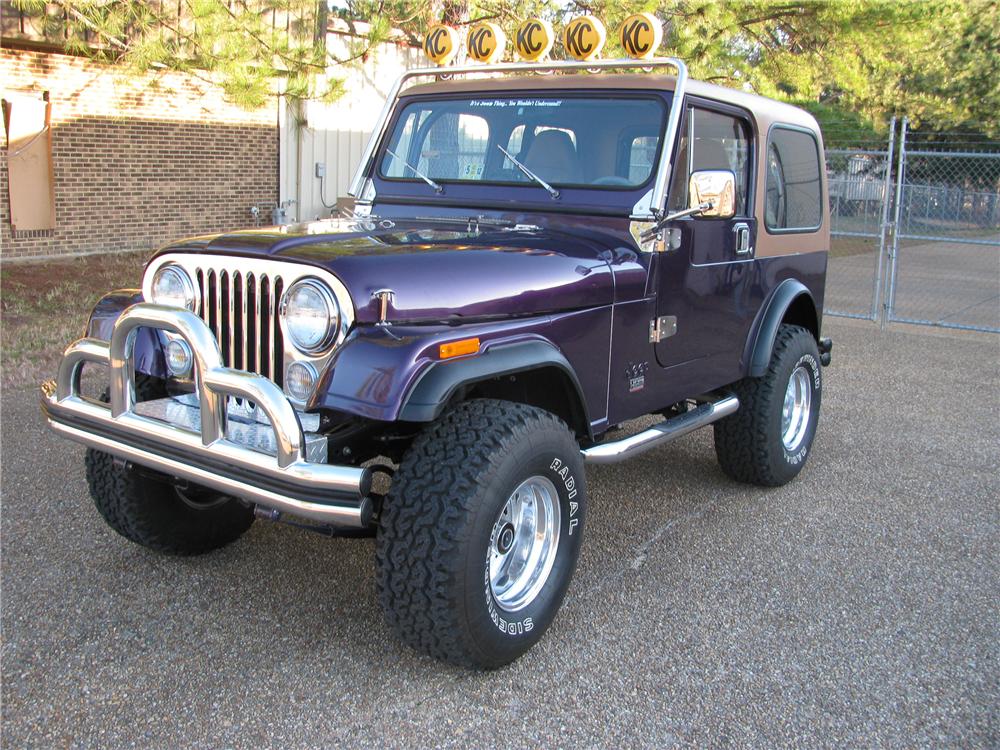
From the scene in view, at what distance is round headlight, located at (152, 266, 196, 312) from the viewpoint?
321 centimetres

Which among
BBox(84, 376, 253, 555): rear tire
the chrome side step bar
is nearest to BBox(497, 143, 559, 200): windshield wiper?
the chrome side step bar

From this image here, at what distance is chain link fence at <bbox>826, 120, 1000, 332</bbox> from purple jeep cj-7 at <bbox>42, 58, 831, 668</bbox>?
625 centimetres

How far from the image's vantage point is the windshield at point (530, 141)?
3932 mm

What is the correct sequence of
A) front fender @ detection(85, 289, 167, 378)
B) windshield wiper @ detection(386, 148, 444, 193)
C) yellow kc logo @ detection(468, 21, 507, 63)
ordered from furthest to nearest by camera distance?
yellow kc logo @ detection(468, 21, 507, 63) → windshield wiper @ detection(386, 148, 444, 193) → front fender @ detection(85, 289, 167, 378)

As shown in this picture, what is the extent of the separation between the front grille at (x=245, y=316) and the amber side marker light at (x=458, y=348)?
56 centimetres

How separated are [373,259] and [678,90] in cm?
168

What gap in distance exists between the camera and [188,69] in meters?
8.62

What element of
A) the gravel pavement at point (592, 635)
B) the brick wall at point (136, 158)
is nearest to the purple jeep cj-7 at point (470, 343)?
the gravel pavement at point (592, 635)

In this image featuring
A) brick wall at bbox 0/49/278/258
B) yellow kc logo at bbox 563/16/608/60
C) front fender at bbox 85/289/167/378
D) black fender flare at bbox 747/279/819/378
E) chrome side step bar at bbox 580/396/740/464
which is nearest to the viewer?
front fender at bbox 85/289/167/378

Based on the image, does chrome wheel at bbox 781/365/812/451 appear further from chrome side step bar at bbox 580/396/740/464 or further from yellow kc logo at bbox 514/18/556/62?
yellow kc logo at bbox 514/18/556/62

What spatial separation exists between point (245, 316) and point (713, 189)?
182 centimetres

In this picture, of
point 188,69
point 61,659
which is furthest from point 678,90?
point 188,69

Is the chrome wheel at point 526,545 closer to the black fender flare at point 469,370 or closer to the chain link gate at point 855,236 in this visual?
the black fender flare at point 469,370

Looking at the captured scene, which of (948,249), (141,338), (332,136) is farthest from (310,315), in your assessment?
(948,249)
